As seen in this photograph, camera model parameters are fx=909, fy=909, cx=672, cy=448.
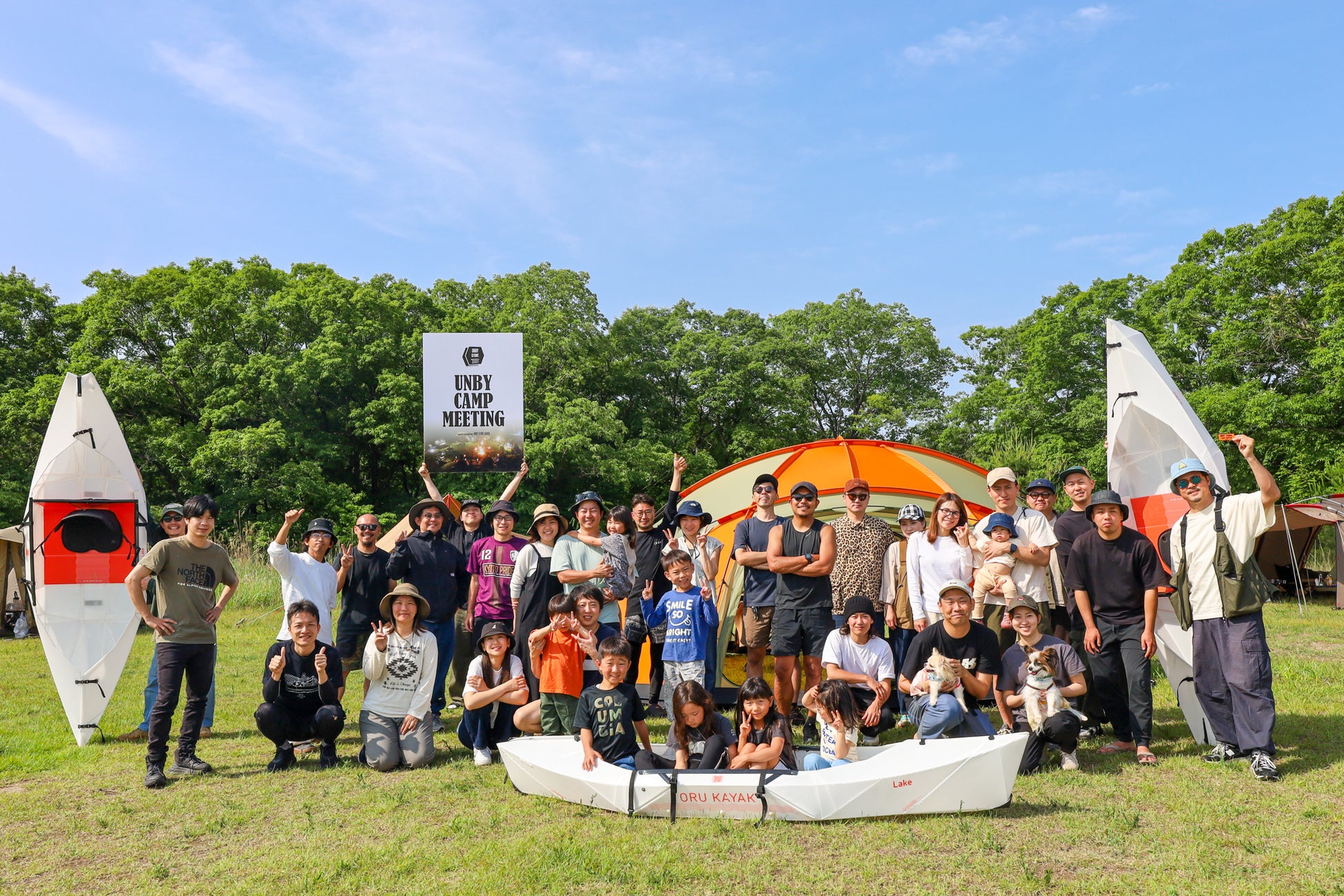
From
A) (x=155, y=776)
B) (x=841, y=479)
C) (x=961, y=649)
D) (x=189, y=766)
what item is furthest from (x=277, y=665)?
(x=841, y=479)

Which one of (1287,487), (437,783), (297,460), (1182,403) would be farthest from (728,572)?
(297,460)

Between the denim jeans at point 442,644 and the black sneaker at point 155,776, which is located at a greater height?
the denim jeans at point 442,644

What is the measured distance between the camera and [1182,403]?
634cm

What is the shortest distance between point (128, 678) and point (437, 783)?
222 inches

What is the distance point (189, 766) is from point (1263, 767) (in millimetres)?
5887

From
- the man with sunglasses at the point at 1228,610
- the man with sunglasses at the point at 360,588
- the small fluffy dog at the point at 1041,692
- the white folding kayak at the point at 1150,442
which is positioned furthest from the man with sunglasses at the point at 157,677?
the white folding kayak at the point at 1150,442

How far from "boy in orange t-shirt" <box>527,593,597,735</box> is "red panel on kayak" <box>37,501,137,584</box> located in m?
3.63

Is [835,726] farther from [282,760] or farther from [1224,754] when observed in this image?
[282,760]

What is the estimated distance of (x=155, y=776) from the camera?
16.5 ft

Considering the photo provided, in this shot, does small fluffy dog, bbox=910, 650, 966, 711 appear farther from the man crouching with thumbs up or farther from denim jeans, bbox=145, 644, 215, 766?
denim jeans, bbox=145, 644, 215, 766

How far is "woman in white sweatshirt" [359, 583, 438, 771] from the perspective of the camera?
5.40 meters

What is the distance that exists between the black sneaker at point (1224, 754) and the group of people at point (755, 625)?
12mm

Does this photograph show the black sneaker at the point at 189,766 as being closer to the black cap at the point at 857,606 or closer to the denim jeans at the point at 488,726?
the denim jeans at the point at 488,726

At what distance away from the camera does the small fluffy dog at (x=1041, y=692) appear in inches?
197
